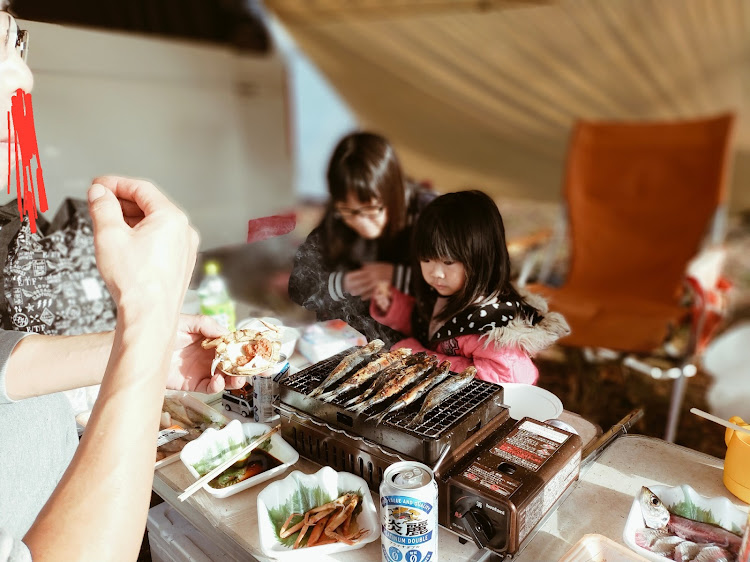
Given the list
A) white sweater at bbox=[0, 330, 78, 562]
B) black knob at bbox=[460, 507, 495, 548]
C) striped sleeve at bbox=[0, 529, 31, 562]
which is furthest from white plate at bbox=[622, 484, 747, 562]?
white sweater at bbox=[0, 330, 78, 562]

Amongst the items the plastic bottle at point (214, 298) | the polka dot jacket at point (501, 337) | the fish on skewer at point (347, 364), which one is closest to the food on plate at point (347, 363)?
the fish on skewer at point (347, 364)

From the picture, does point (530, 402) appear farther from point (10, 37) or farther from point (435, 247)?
point (10, 37)

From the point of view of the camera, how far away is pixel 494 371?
4.71 feet

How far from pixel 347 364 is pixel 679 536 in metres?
0.75

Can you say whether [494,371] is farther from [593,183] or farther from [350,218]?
[593,183]

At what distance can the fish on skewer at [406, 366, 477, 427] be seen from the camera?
113cm

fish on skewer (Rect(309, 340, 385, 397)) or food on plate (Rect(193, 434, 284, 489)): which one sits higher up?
fish on skewer (Rect(309, 340, 385, 397))

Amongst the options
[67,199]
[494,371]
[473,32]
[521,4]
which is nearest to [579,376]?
Answer: [494,371]

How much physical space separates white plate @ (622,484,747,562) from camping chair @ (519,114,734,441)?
1773 millimetres

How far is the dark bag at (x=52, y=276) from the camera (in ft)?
4.91

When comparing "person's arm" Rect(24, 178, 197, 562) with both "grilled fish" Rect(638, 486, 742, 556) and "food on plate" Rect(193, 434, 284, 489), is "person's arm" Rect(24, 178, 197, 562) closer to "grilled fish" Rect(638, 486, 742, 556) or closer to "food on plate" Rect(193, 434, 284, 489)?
"food on plate" Rect(193, 434, 284, 489)

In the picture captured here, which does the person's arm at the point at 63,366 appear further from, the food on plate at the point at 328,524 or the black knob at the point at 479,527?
the black knob at the point at 479,527

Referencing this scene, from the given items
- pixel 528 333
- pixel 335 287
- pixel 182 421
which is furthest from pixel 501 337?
pixel 182 421

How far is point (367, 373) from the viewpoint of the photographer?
1290mm
